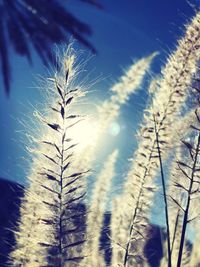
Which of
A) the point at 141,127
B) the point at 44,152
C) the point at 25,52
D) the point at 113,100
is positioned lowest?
the point at 25,52

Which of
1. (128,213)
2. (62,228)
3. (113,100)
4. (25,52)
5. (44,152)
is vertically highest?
(113,100)

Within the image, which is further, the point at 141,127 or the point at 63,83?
the point at 141,127

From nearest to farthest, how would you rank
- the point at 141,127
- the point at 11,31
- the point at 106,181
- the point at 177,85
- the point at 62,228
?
the point at 11,31 < the point at 62,228 < the point at 177,85 < the point at 141,127 < the point at 106,181

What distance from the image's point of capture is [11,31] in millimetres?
1483

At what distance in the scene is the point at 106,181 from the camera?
862cm

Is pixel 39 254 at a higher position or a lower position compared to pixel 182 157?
lower

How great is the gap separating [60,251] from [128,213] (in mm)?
1440

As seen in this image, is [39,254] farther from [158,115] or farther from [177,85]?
[177,85]

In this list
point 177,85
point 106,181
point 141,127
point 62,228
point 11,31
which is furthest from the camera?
point 106,181

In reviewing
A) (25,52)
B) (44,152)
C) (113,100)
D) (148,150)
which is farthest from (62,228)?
(25,52)

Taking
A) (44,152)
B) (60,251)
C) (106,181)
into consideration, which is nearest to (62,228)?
(60,251)

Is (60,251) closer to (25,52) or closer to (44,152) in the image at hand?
(44,152)

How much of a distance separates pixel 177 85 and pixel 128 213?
2095 millimetres

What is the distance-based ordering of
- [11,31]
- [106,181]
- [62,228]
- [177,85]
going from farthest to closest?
[106,181]
[177,85]
[62,228]
[11,31]
